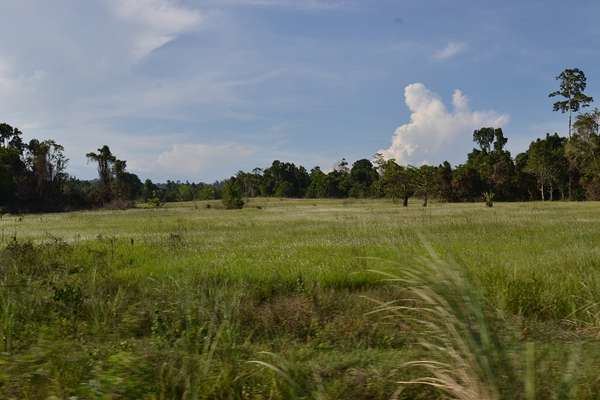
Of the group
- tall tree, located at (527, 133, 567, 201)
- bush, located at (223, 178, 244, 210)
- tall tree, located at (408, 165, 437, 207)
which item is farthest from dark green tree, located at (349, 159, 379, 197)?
bush, located at (223, 178, 244, 210)

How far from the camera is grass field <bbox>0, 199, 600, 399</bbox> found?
3783 millimetres

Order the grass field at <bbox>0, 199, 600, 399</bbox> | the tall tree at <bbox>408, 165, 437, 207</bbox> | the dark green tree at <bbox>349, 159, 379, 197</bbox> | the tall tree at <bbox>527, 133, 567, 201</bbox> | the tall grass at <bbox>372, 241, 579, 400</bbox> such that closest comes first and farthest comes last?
the tall grass at <bbox>372, 241, 579, 400</bbox> → the grass field at <bbox>0, 199, 600, 399</bbox> → the tall tree at <bbox>408, 165, 437, 207</bbox> → the tall tree at <bbox>527, 133, 567, 201</bbox> → the dark green tree at <bbox>349, 159, 379, 197</bbox>

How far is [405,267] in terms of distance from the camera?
392cm

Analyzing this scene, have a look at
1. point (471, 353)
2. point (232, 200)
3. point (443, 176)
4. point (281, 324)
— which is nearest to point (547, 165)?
point (443, 176)

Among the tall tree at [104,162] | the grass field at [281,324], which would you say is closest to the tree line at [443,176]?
the tall tree at [104,162]

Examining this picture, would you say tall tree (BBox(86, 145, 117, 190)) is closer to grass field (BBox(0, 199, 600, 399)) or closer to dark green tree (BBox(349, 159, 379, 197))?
dark green tree (BBox(349, 159, 379, 197))

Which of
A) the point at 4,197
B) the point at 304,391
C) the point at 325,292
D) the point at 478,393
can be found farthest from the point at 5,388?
the point at 4,197

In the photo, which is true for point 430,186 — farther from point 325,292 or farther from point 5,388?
point 5,388

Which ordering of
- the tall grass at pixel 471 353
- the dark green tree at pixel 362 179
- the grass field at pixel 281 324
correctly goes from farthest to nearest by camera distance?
the dark green tree at pixel 362 179, the grass field at pixel 281 324, the tall grass at pixel 471 353

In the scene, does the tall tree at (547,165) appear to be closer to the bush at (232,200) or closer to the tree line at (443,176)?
the tree line at (443,176)

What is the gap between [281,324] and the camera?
22.6 ft

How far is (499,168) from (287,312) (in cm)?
8021

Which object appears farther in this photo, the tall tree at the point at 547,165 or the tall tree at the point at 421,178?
the tall tree at the point at 547,165

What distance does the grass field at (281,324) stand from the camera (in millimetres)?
3783
